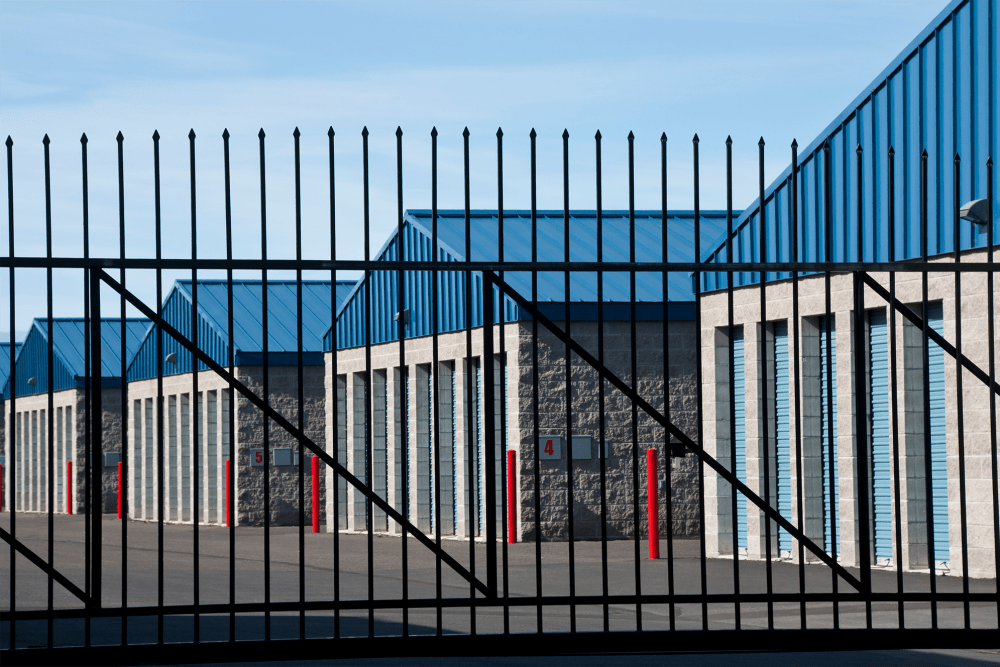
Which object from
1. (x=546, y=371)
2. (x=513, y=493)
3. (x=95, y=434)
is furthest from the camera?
(x=513, y=493)

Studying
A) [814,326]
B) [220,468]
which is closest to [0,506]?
[220,468]

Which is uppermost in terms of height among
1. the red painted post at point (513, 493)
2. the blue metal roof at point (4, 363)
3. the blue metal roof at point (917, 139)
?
the blue metal roof at point (917, 139)

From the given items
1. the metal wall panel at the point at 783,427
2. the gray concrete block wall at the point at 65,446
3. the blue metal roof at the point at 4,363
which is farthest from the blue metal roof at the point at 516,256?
the blue metal roof at the point at 4,363

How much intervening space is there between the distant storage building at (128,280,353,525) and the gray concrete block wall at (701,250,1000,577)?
10.9 m

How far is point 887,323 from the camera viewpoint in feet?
49.3

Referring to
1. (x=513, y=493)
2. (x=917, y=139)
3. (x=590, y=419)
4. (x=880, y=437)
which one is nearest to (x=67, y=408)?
(x=513, y=493)

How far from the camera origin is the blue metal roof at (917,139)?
13.1 m

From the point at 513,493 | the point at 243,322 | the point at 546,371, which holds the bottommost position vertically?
the point at 513,493

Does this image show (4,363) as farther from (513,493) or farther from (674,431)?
(674,431)

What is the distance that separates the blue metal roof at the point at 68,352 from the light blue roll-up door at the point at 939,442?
26.7m

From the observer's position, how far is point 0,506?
1794 inches

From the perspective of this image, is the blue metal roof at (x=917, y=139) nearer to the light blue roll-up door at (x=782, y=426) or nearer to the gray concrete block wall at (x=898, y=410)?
the gray concrete block wall at (x=898, y=410)

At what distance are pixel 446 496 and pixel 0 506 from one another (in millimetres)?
27391

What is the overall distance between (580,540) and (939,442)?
7.61 meters
